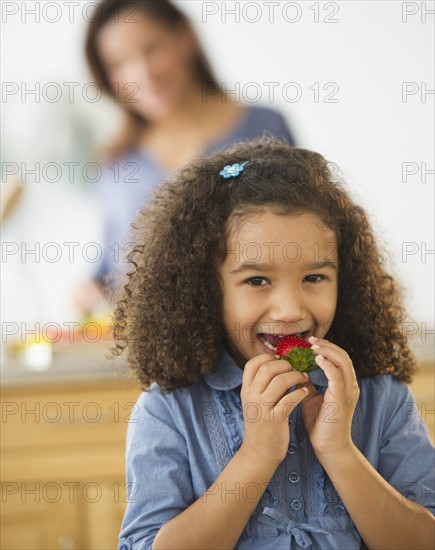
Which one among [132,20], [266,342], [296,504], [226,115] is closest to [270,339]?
[266,342]

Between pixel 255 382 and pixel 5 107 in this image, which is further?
pixel 5 107

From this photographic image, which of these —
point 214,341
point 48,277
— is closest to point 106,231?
point 48,277

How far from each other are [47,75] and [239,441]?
6.69 ft

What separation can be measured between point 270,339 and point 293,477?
200mm

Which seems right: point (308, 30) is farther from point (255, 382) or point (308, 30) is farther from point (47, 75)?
point (255, 382)

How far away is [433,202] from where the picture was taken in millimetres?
2959

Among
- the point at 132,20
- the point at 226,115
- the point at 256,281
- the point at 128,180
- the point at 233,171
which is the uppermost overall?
the point at 132,20

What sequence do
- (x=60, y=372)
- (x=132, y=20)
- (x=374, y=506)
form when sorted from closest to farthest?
(x=374, y=506), (x=60, y=372), (x=132, y=20)

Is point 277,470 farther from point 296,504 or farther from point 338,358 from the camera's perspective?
point 338,358

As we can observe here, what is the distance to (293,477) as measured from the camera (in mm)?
1177

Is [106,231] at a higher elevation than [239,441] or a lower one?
higher

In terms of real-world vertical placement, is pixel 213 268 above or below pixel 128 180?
below

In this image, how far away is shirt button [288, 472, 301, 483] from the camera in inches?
46.3

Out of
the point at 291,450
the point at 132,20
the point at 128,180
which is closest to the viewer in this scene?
the point at 291,450
